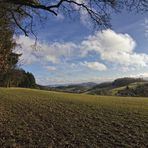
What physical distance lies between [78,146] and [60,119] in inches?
271

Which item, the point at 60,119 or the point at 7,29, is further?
the point at 7,29

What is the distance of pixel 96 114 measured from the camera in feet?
77.0

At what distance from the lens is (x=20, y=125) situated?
18.3 meters

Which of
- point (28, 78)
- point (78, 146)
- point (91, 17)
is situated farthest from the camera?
point (28, 78)

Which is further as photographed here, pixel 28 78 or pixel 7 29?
pixel 28 78

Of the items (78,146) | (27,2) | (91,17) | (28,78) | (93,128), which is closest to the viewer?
(78,146)

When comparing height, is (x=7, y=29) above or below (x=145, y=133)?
above

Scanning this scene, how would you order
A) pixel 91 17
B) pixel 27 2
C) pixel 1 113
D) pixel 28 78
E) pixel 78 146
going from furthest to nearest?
pixel 28 78
pixel 1 113
pixel 91 17
pixel 27 2
pixel 78 146

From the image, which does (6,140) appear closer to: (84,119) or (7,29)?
(84,119)

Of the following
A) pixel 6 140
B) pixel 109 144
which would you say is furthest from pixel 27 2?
pixel 109 144

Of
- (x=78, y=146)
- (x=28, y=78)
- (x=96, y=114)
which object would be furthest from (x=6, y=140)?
(x=28, y=78)

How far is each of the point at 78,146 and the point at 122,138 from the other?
106 inches

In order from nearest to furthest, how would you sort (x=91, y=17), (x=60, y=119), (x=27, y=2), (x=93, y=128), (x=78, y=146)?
(x=78, y=146) → (x=27, y=2) → (x=91, y=17) → (x=93, y=128) → (x=60, y=119)

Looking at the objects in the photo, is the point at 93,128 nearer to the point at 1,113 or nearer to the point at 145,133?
the point at 145,133
